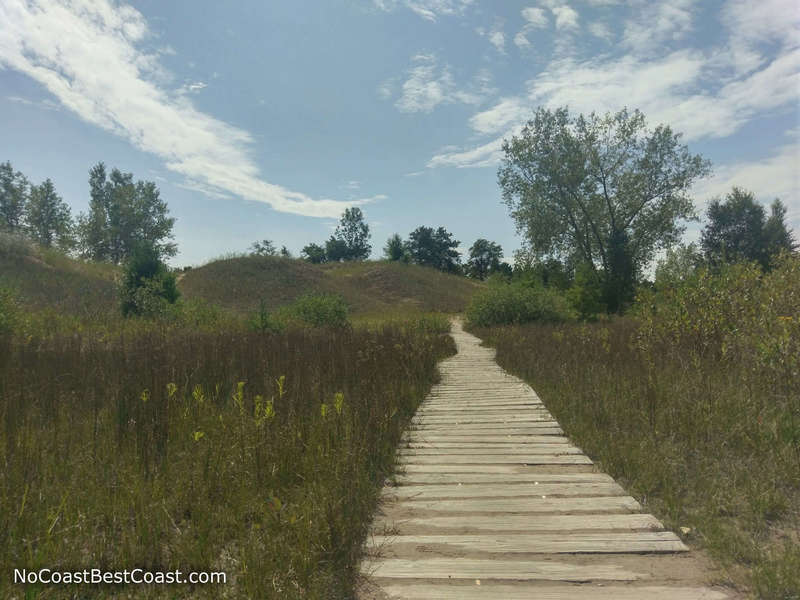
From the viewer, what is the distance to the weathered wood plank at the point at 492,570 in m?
2.27

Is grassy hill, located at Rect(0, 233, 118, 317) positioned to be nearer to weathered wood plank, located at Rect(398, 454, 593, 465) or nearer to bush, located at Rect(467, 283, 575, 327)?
bush, located at Rect(467, 283, 575, 327)

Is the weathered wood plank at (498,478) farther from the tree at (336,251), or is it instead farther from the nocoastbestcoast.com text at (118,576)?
the tree at (336,251)

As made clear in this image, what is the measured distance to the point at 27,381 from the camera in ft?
16.8

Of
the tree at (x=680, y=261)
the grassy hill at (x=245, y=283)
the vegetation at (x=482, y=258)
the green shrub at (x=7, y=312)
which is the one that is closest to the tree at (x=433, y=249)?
the vegetation at (x=482, y=258)

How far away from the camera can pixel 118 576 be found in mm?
2281

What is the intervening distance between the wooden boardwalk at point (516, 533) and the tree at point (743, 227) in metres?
43.5

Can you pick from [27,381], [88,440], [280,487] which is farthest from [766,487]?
[27,381]

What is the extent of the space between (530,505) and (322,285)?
4015 centimetres

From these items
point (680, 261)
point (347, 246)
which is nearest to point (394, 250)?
point (347, 246)

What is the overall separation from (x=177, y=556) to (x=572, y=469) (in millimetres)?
3171

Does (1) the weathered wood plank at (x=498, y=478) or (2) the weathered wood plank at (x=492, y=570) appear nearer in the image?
(2) the weathered wood plank at (x=492, y=570)

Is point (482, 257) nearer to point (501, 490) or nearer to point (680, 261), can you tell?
point (680, 261)

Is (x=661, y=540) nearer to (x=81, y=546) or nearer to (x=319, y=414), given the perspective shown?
(x=319, y=414)

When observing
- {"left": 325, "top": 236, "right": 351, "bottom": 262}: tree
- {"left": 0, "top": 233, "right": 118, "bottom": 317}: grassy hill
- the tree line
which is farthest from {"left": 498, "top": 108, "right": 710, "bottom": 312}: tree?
{"left": 325, "top": 236, "right": 351, "bottom": 262}: tree
